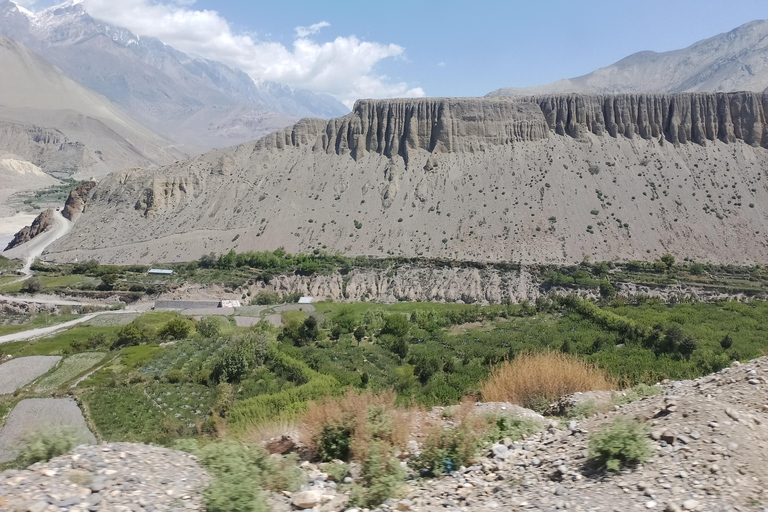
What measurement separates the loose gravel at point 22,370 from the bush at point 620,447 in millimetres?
30271

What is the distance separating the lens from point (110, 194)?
265 feet

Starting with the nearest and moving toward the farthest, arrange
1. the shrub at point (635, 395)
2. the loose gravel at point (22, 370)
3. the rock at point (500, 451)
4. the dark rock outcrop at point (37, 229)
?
the rock at point (500, 451), the shrub at point (635, 395), the loose gravel at point (22, 370), the dark rock outcrop at point (37, 229)

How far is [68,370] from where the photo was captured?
30172 millimetres

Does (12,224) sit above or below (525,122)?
below

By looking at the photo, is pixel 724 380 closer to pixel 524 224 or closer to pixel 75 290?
pixel 524 224

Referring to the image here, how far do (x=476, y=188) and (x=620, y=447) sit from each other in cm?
6313

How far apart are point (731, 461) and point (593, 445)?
1.66 meters

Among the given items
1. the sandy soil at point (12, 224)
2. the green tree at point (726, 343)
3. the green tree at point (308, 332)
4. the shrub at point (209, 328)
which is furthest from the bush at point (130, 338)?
the sandy soil at point (12, 224)

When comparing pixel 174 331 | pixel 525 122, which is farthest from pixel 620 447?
pixel 525 122

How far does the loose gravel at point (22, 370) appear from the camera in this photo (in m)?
27.9

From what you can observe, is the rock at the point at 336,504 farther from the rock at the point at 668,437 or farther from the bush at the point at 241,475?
the rock at the point at 668,437

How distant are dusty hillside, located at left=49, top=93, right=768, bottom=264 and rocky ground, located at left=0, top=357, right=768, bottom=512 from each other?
164 ft

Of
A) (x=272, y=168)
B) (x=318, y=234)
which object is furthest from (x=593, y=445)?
(x=272, y=168)

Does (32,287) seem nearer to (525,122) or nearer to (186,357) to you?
(186,357)
